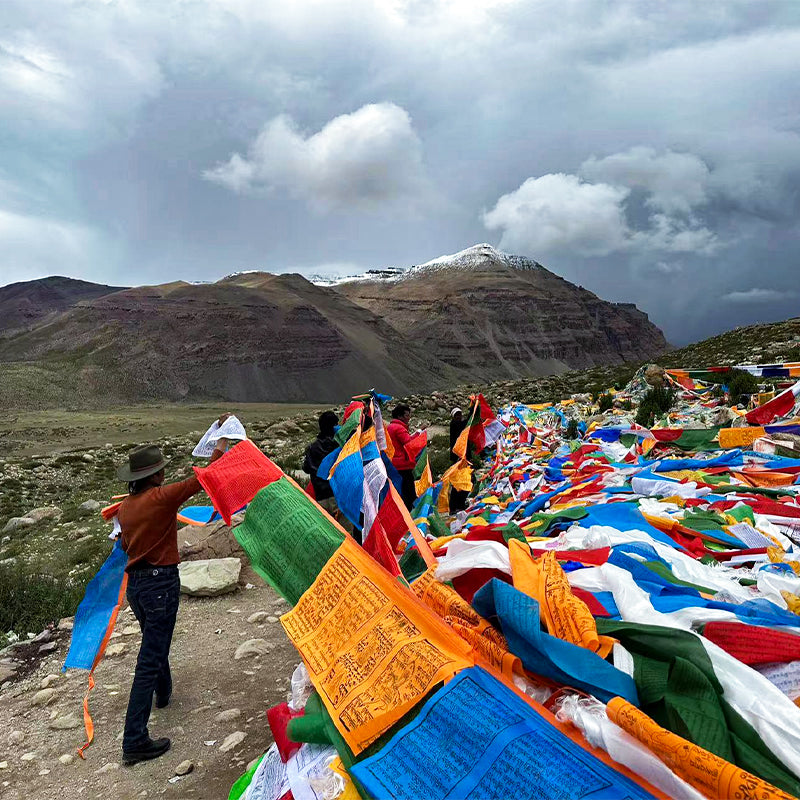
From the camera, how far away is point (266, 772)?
2668 millimetres

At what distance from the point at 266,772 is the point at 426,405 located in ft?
71.0

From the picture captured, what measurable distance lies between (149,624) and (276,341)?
232 ft

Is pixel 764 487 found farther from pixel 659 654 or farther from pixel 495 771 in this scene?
pixel 495 771

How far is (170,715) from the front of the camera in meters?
4.06

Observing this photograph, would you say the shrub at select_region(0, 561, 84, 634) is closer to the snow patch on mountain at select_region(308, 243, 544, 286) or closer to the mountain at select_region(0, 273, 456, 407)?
the mountain at select_region(0, 273, 456, 407)

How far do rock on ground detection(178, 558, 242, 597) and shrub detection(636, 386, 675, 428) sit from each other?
7152 millimetres

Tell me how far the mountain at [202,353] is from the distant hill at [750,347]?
4684cm

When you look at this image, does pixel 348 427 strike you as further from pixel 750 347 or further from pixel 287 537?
pixel 750 347

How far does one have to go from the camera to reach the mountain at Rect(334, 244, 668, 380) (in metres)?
100

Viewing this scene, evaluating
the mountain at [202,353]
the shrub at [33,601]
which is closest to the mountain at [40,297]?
the mountain at [202,353]

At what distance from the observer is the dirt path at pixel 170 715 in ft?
11.0

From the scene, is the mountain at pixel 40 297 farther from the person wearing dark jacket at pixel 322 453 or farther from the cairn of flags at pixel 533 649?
the cairn of flags at pixel 533 649

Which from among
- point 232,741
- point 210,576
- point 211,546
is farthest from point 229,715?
point 211,546

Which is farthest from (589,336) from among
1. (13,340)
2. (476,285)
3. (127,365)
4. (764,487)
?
(764,487)
